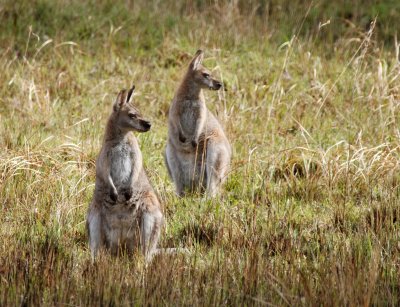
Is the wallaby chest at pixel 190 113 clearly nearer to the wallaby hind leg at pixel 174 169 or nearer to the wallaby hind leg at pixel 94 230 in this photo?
the wallaby hind leg at pixel 174 169

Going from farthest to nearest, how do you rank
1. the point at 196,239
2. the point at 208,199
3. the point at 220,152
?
1. the point at 220,152
2. the point at 208,199
3. the point at 196,239

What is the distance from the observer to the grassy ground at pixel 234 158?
18.7 ft

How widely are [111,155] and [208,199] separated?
135cm

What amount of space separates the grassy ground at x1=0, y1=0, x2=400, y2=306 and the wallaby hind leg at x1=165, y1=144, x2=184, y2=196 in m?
0.15

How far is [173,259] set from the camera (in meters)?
5.96

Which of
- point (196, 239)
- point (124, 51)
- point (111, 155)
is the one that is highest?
point (124, 51)

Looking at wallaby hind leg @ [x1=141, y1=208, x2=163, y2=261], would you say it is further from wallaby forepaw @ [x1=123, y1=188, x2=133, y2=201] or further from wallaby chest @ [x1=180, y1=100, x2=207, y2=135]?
wallaby chest @ [x1=180, y1=100, x2=207, y2=135]

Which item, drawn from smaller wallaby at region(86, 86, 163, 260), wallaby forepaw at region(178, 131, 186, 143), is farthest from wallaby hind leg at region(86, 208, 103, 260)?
wallaby forepaw at region(178, 131, 186, 143)

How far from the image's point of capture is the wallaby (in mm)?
8648

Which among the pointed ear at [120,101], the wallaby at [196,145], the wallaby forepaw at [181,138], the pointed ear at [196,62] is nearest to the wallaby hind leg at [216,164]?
the wallaby at [196,145]

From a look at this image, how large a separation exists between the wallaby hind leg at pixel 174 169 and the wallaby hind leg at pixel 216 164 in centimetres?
25

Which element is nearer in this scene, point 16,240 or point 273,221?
point 16,240

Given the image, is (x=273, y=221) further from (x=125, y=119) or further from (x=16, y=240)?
(x=16, y=240)

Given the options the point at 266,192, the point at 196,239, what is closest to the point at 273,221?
the point at 196,239
